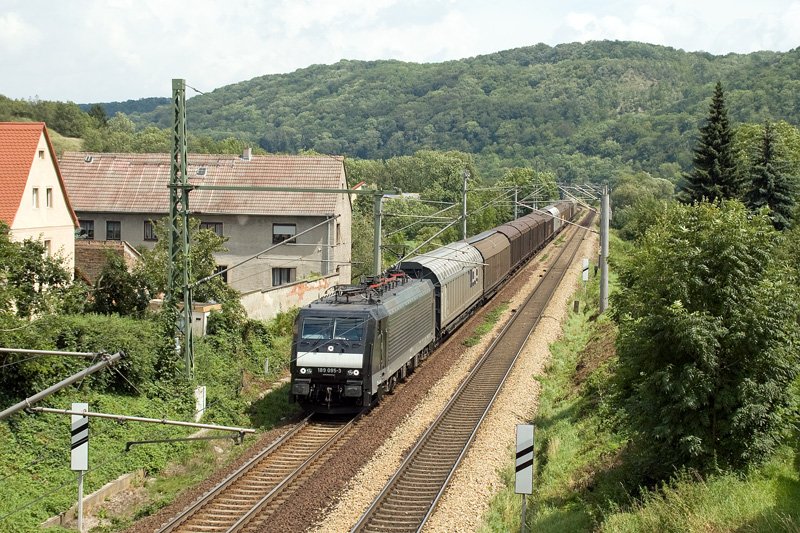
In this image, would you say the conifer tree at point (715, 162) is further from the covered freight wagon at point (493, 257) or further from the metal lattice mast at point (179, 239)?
the metal lattice mast at point (179, 239)

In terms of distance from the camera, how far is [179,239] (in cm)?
2362

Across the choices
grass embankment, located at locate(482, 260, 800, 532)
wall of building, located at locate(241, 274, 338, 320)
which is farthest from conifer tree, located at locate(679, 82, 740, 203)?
grass embankment, located at locate(482, 260, 800, 532)

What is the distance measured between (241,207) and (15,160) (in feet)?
51.9

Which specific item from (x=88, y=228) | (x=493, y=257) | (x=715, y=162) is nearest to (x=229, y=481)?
(x=493, y=257)

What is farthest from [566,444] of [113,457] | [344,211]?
[344,211]

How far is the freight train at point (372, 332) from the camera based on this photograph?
22.6m

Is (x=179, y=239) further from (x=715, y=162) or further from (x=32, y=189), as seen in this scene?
(x=715, y=162)

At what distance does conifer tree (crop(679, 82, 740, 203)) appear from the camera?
48344mm

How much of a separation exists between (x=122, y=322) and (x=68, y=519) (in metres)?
7.40

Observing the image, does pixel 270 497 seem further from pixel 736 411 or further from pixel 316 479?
Answer: pixel 736 411

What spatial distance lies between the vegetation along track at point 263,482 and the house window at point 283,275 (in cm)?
2535

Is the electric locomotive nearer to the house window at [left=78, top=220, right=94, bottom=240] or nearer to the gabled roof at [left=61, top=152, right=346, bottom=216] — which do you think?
the gabled roof at [left=61, top=152, right=346, bottom=216]

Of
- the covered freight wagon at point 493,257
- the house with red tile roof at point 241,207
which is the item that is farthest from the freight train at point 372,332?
the house with red tile roof at point 241,207

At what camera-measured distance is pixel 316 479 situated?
18.4 meters
